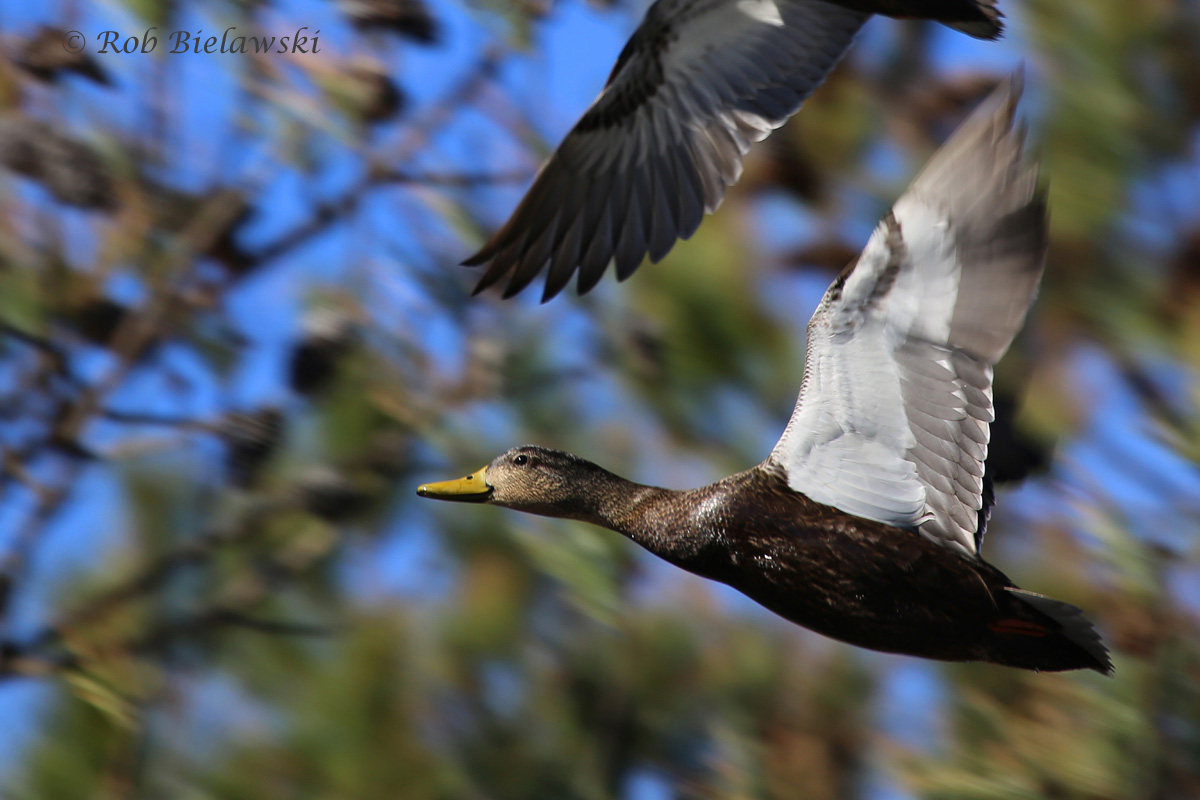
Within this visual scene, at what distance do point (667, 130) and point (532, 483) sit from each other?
840 millimetres

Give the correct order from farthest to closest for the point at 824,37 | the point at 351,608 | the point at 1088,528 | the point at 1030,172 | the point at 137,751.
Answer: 1. the point at 824,37
2. the point at 351,608
3. the point at 137,751
4. the point at 1088,528
5. the point at 1030,172

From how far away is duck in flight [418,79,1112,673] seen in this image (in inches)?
80.7

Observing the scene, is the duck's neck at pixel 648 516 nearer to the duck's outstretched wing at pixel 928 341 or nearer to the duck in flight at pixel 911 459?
the duck in flight at pixel 911 459

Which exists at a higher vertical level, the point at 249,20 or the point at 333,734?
the point at 249,20

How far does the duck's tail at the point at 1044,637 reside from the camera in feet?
6.91

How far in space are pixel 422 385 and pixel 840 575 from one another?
0.92 m

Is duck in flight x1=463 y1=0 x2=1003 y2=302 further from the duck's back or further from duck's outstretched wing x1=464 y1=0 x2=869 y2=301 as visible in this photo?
the duck's back

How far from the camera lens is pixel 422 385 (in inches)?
→ 110

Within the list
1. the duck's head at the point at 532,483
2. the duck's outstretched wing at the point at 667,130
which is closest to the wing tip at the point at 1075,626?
the duck's head at the point at 532,483

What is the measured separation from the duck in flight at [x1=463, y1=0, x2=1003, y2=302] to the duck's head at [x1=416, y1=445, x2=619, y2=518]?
30cm

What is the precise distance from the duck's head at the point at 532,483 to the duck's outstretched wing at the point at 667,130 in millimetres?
306

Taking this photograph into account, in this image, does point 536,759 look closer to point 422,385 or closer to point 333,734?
point 333,734

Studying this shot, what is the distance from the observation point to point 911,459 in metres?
2.20

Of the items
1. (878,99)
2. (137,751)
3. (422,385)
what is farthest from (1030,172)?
(137,751)
